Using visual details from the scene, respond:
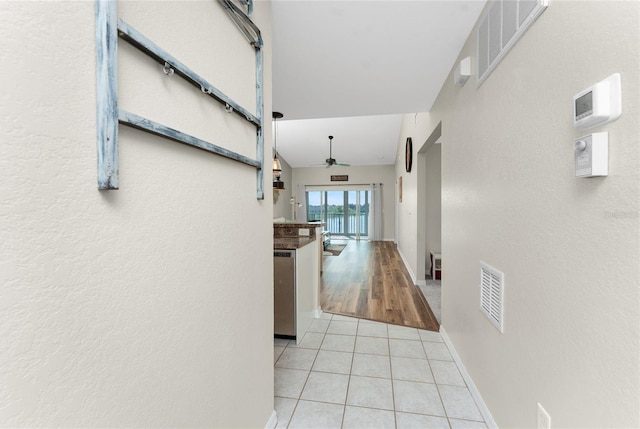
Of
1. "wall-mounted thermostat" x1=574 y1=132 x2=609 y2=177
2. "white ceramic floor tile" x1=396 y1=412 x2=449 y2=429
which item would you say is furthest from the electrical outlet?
"wall-mounted thermostat" x1=574 y1=132 x2=609 y2=177

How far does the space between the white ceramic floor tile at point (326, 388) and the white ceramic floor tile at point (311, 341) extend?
0.40 meters

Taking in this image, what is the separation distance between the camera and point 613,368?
74 centimetres

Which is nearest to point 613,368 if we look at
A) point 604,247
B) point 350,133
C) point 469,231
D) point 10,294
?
point 604,247

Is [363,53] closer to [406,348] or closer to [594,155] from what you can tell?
[594,155]

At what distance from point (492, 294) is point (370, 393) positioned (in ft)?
3.14

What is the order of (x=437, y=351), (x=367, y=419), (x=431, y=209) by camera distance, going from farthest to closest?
(x=431, y=209) < (x=437, y=351) < (x=367, y=419)

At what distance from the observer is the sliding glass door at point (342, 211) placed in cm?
1020

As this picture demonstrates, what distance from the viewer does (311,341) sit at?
2500 mm

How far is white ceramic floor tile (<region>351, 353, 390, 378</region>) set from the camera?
2.01m

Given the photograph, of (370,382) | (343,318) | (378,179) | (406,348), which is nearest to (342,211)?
(378,179)

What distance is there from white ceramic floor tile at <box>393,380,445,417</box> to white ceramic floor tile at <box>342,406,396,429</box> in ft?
0.35

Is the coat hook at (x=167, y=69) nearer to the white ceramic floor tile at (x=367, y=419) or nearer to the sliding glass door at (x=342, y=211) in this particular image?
the white ceramic floor tile at (x=367, y=419)

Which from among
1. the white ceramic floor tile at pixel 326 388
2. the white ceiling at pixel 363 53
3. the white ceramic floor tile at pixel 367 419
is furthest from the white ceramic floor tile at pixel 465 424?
the white ceiling at pixel 363 53

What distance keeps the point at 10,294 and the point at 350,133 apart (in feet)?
25.1
